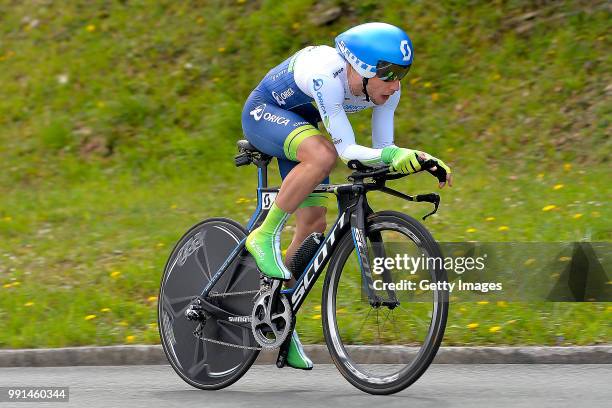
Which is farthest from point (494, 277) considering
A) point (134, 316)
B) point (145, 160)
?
point (145, 160)

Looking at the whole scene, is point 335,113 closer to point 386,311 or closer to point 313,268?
point 313,268

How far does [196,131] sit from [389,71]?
8844 mm

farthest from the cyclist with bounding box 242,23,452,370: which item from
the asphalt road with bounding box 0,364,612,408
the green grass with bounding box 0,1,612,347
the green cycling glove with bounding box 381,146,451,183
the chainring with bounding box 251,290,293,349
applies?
the green grass with bounding box 0,1,612,347

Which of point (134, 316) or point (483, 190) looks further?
point (483, 190)

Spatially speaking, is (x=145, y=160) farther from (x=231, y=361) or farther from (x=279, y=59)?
(x=231, y=361)

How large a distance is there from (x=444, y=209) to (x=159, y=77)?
18.6ft

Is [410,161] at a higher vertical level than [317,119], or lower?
lower

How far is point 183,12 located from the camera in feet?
53.6

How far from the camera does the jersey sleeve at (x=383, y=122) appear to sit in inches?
238

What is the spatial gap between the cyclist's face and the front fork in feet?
1.75

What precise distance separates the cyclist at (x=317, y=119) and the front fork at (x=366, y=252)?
29cm

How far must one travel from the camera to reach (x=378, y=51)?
566 cm

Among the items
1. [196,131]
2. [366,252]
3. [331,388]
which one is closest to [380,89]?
[366,252]

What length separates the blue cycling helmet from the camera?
566 centimetres
